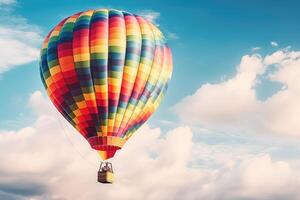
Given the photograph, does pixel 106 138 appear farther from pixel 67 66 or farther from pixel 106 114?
pixel 67 66

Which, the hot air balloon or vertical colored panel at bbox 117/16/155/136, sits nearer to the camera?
the hot air balloon

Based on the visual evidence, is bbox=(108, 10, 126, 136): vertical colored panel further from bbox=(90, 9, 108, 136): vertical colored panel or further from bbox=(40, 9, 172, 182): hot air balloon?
bbox=(90, 9, 108, 136): vertical colored panel

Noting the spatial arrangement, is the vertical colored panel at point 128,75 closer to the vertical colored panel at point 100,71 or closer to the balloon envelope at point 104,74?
the balloon envelope at point 104,74

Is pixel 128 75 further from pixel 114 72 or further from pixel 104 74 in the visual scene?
pixel 104 74

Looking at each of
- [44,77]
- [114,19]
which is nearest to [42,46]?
[44,77]

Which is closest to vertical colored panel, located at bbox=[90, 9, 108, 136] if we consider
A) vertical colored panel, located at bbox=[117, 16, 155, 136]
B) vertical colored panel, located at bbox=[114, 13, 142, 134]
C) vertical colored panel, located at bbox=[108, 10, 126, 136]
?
vertical colored panel, located at bbox=[108, 10, 126, 136]

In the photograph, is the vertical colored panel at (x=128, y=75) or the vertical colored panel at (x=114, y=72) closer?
the vertical colored panel at (x=114, y=72)

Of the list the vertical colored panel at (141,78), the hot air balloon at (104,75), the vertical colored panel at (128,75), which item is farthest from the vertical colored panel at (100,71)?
the vertical colored panel at (141,78)

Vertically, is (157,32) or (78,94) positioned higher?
(157,32)
